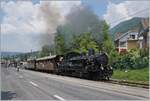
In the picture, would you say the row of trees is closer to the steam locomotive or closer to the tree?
the tree

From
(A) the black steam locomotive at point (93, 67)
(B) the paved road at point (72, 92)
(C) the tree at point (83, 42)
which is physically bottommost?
(B) the paved road at point (72, 92)

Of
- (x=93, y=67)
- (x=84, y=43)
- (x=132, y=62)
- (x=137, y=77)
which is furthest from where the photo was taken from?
(x=84, y=43)

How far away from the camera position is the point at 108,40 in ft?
260

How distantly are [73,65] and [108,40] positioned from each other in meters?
36.8

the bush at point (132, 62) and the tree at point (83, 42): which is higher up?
the tree at point (83, 42)

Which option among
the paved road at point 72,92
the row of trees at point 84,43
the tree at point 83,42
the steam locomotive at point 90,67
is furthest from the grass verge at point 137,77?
the tree at point 83,42

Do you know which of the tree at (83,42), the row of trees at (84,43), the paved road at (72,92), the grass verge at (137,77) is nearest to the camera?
the paved road at (72,92)

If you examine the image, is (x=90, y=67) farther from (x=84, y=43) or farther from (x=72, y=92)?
(x=84, y=43)

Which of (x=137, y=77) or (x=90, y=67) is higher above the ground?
(x=90, y=67)

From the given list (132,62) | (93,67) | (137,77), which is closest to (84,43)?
(132,62)

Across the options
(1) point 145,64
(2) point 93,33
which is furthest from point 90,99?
(2) point 93,33

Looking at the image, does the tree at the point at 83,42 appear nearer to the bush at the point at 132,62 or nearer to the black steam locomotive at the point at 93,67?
the bush at the point at 132,62

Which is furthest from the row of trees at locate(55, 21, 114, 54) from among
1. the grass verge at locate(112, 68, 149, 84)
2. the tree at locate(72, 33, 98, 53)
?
the grass verge at locate(112, 68, 149, 84)

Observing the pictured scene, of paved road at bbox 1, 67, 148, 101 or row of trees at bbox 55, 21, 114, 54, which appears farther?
row of trees at bbox 55, 21, 114, 54
